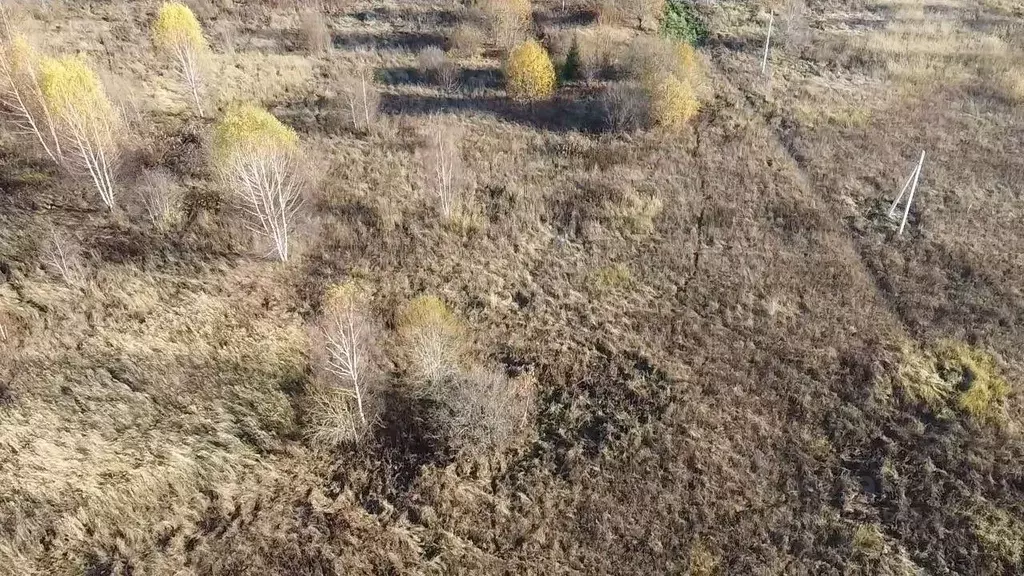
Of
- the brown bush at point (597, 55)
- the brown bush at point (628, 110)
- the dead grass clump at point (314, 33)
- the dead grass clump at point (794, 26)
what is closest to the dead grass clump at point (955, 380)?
the brown bush at point (628, 110)

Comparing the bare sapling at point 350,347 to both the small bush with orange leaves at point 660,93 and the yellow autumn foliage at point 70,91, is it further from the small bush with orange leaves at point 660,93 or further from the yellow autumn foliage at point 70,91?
the small bush with orange leaves at point 660,93

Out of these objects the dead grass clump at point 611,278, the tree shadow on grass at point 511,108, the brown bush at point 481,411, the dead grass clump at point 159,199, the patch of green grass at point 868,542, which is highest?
the tree shadow on grass at point 511,108

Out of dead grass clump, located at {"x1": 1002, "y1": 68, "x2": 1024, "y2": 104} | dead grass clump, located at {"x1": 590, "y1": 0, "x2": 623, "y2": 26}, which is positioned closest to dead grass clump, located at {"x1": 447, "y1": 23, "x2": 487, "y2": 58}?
dead grass clump, located at {"x1": 590, "y1": 0, "x2": 623, "y2": 26}

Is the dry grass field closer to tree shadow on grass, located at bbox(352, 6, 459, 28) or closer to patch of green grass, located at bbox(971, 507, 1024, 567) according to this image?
patch of green grass, located at bbox(971, 507, 1024, 567)

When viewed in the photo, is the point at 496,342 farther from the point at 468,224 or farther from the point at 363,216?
the point at 363,216

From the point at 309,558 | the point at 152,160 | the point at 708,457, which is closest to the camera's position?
the point at 309,558

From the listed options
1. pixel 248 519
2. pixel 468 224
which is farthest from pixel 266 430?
pixel 468 224
